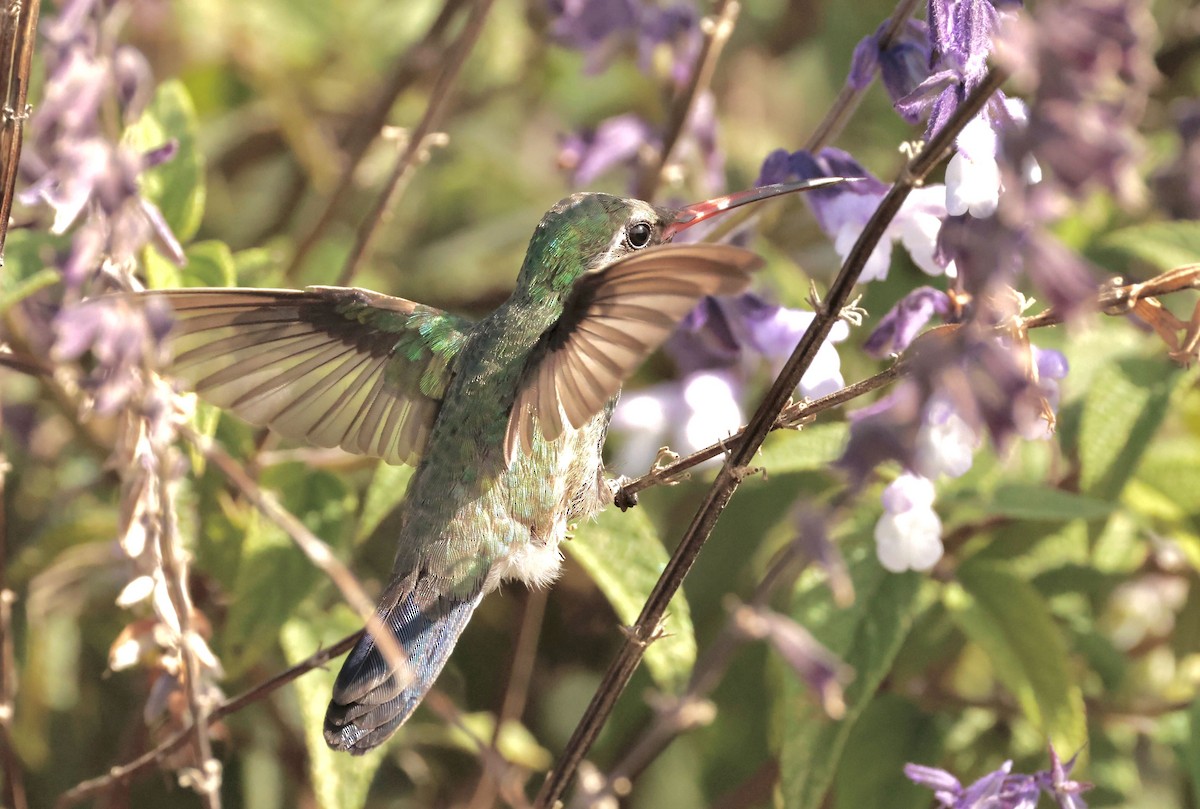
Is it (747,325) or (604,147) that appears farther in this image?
(604,147)

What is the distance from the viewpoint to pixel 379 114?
205cm

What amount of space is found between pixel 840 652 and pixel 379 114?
1.11 m

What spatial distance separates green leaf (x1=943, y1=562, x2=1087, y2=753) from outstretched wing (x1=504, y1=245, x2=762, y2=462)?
670mm

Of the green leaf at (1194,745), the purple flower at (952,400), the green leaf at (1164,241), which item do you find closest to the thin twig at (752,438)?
the purple flower at (952,400)

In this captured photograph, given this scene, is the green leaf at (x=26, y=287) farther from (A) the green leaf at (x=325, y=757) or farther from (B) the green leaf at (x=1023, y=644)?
(B) the green leaf at (x=1023, y=644)

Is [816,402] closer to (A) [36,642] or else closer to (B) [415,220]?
(A) [36,642]

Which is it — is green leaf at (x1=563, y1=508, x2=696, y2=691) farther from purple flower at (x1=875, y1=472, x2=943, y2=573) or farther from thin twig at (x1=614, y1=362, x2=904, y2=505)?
thin twig at (x1=614, y1=362, x2=904, y2=505)

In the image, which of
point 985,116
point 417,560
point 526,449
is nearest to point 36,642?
point 417,560

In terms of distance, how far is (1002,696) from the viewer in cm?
188

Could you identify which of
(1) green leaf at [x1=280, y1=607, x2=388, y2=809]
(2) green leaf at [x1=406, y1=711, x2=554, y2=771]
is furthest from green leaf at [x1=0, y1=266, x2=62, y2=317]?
(2) green leaf at [x1=406, y1=711, x2=554, y2=771]

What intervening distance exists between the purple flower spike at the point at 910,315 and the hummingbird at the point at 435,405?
0.51 feet

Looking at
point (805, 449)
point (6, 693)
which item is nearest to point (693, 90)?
point (805, 449)

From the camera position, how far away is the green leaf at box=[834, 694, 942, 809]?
1.56 m

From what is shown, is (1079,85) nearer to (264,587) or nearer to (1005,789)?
(1005,789)
